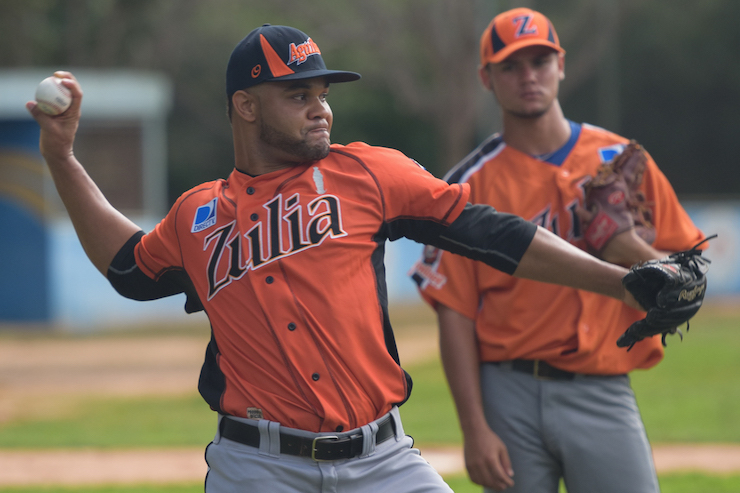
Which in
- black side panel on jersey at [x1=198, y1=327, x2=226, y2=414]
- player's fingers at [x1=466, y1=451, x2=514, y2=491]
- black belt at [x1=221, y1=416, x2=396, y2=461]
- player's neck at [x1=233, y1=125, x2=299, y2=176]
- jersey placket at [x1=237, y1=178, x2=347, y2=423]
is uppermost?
player's neck at [x1=233, y1=125, x2=299, y2=176]

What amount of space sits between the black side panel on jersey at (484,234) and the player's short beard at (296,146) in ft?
1.05

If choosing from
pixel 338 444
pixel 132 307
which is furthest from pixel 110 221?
pixel 132 307

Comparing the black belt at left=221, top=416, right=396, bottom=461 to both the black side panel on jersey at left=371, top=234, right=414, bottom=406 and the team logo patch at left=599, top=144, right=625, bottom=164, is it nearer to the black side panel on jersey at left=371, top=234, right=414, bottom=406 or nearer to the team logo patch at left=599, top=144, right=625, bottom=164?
the black side panel on jersey at left=371, top=234, right=414, bottom=406

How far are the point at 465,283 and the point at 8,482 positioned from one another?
516cm

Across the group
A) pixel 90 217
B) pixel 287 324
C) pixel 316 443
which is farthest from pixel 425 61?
pixel 316 443

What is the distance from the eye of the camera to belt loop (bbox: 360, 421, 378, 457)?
285 centimetres

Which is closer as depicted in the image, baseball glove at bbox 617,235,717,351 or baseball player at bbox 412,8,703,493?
baseball glove at bbox 617,235,717,351

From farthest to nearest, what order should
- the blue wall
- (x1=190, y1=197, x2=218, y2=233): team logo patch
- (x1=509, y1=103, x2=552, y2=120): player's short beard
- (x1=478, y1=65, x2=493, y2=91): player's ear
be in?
the blue wall < (x1=478, y1=65, x2=493, y2=91): player's ear < (x1=509, y1=103, x2=552, y2=120): player's short beard < (x1=190, y1=197, x2=218, y2=233): team logo patch

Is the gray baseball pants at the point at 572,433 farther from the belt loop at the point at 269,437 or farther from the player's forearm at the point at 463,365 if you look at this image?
the belt loop at the point at 269,437

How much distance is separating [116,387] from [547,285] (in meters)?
9.41

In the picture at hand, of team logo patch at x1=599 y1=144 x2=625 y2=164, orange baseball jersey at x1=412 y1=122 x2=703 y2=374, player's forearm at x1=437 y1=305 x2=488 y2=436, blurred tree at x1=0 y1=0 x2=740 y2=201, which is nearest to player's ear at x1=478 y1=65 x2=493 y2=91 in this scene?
orange baseball jersey at x1=412 y1=122 x2=703 y2=374

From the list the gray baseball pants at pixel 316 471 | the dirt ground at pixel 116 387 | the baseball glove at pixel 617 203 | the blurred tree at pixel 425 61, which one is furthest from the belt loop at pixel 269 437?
the blurred tree at pixel 425 61

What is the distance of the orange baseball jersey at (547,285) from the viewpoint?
368 cm

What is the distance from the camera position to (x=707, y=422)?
929cm
